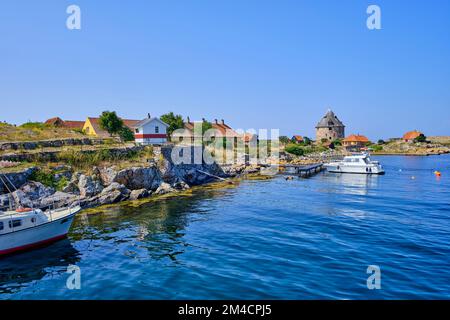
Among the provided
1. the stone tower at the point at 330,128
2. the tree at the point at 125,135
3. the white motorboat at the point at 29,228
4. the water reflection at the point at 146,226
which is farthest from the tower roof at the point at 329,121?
the white motorboat at the point at 29,228

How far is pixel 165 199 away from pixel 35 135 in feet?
83.9

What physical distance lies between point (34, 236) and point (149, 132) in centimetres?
3786

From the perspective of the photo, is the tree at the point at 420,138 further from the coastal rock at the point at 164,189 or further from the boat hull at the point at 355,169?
the coastal rock at the point at 164,189

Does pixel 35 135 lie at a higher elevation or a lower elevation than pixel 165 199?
higher

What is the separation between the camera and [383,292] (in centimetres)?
1709

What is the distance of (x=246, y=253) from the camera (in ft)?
75.8

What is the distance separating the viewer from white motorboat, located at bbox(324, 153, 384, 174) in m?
73.0

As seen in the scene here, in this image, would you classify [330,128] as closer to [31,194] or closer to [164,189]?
[164,189]

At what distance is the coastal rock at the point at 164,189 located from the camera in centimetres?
4711
